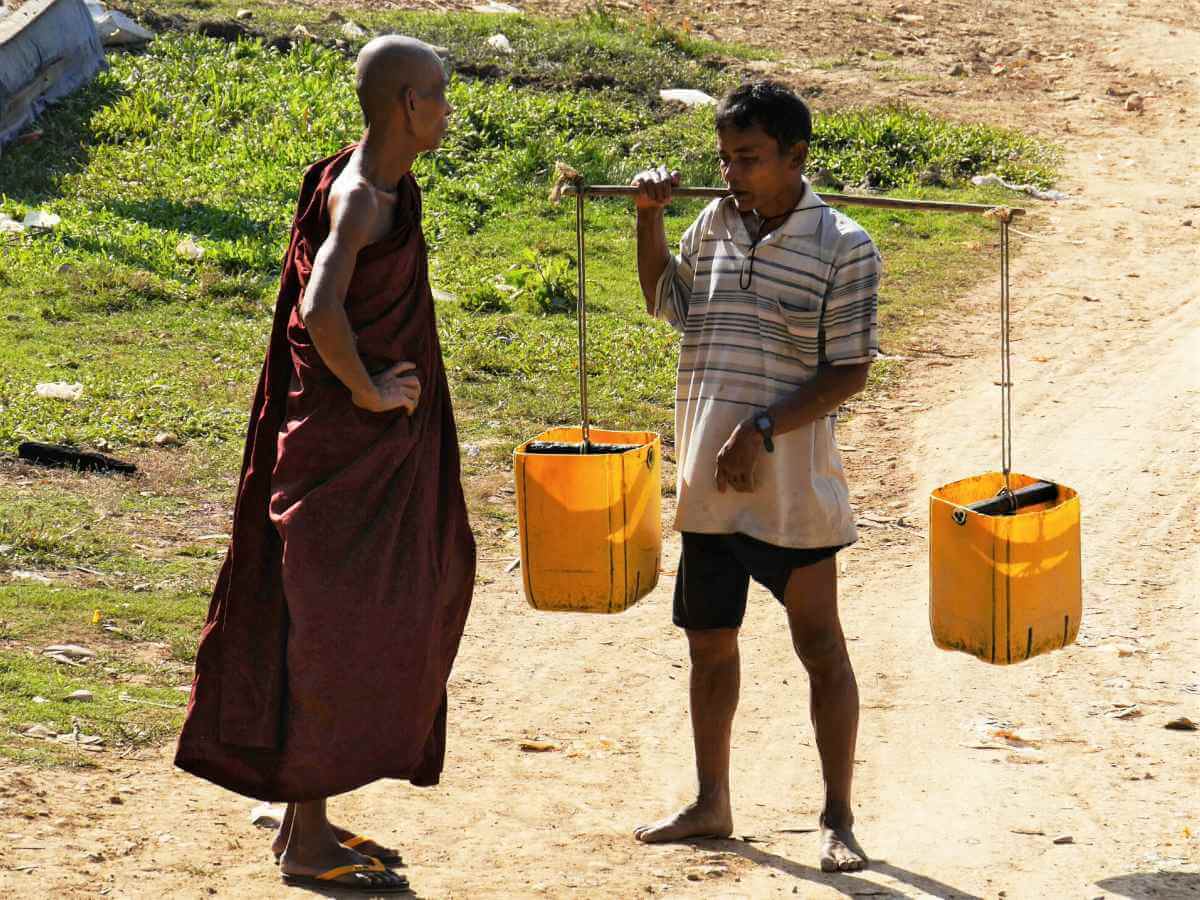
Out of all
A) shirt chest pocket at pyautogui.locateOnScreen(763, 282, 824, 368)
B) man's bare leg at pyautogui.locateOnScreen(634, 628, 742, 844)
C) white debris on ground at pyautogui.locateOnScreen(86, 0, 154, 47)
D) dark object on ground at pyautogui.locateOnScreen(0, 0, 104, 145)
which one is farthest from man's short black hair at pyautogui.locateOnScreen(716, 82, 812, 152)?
white debris on ground at pyautogui.locateOnScreen(86, 0, 154, 47)

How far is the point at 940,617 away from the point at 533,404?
13.5ft

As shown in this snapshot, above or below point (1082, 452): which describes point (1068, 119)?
above

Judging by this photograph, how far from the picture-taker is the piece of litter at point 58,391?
7195 mm

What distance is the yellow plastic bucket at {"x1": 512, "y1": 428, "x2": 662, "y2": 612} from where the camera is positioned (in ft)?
11.8

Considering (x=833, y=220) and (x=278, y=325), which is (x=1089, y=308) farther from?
(x=278, y=325)

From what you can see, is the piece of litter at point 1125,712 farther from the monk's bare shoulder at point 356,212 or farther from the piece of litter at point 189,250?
the piece of litter at point 189,250

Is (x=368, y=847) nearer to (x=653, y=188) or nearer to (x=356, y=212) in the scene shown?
(x=356, y=212)

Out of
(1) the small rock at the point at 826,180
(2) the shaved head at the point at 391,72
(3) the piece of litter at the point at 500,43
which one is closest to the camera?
(2) the shaved head at the point at 391,72

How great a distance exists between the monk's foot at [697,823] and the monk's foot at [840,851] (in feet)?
0.77

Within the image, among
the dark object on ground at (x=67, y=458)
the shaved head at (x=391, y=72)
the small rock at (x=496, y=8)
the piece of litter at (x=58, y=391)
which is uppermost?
the small rock at (x=496, y=8)

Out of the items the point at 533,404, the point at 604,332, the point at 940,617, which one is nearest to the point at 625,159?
the point at 604,332

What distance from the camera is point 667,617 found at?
5492mm

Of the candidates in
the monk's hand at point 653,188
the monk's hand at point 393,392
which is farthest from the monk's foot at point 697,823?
the monk's hand at point 653,188

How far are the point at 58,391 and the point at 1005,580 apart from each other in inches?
198
